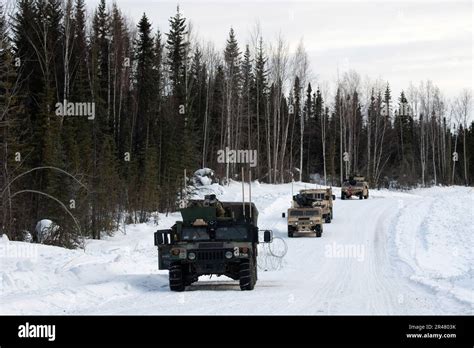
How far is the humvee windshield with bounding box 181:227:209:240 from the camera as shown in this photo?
664 inches

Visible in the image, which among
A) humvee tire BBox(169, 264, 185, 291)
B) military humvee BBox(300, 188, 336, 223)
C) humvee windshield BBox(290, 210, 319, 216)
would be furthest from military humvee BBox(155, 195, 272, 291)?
military humvee BBox(300, 188, 336, 223)

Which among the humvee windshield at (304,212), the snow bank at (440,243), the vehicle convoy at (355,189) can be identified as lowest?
the snow bank at (440,243)

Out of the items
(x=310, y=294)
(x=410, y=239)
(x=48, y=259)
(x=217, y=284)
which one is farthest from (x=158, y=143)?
(x=310, y=294)

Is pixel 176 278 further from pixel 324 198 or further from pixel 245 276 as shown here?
pixel 324 198

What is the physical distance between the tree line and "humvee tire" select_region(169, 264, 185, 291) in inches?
324

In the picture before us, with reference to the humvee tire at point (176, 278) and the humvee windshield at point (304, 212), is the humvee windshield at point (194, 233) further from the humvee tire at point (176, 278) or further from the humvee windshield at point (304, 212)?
the humvee windshield at point (304, 212)

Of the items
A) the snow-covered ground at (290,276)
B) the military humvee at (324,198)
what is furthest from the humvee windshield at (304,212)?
the military humvee at (324,198)

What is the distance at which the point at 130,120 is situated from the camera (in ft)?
184

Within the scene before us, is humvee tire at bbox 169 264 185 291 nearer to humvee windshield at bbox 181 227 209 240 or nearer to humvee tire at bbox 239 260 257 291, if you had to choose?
humvee windshield at bbox 181 227 209 240

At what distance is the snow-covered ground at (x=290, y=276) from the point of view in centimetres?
1273

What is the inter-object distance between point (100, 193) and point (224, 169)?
30.5 meters

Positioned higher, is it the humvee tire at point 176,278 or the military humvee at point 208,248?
the military humvee at point 208,248

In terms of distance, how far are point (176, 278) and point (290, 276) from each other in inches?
233
